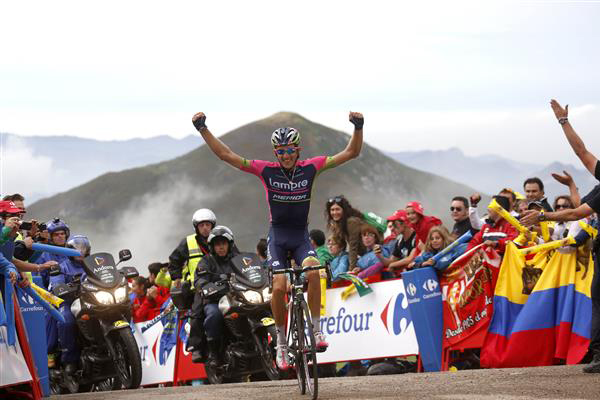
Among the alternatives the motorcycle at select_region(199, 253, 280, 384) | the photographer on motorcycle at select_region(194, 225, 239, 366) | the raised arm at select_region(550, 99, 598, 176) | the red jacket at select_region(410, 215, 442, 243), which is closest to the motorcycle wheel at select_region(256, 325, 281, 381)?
the motorcycle at select_region(199, 253, 280, 384)

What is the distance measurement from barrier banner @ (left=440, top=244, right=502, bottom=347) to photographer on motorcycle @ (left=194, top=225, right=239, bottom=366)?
2894 mm

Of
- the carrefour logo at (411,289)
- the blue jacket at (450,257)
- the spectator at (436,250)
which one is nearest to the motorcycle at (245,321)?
the carrefour logo at (411,289)

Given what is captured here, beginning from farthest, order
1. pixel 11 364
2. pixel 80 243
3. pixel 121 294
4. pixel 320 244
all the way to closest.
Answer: pixel 320 244, pixel 80 243, pixel 121 294, pixel 11 364

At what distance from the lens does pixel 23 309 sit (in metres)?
13.6

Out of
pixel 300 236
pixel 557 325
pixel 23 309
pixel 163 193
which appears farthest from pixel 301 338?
pixel 163 193

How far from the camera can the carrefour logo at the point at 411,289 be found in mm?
14516

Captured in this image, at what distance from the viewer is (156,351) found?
18.8 m

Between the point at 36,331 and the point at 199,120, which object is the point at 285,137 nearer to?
the point at 199,120

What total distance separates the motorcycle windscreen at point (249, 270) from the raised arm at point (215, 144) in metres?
3.30

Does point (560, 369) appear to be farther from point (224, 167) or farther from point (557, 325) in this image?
point (224, 167)

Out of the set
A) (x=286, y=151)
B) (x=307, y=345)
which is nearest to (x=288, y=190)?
(x=286, y=151)

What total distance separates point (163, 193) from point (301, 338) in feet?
291

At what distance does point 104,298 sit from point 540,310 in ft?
19.4

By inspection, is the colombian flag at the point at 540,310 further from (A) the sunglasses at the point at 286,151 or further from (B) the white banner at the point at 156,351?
(B) the white banner at the point at 156,351
